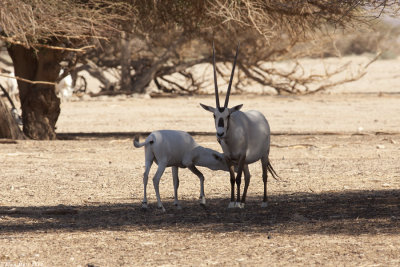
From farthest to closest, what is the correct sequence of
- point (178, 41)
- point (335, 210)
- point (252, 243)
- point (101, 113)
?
1. point (178, 41)
2. point (101, 113)
3. point (335, 210)
4. point (252, 243)

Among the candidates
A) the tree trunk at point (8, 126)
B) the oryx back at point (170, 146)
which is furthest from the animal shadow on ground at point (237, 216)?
the tree trunk at point (8, 126)

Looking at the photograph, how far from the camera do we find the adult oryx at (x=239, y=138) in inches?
362

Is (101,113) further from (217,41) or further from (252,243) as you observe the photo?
(252,243)

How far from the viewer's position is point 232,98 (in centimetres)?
3173

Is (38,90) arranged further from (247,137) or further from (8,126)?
(247,137)

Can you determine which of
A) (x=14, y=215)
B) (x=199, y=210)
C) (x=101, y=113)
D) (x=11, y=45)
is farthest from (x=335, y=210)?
(x=101, y=113)

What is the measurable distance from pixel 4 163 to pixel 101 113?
12256 mm

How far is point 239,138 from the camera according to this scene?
31.0 feet

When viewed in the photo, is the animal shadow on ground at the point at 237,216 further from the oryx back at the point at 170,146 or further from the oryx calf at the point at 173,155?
the oryx back at the point at 170,146

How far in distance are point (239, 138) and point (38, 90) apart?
31.9ft

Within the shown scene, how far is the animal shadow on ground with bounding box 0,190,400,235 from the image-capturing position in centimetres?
834

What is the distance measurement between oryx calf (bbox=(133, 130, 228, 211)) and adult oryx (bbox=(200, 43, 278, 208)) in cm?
28

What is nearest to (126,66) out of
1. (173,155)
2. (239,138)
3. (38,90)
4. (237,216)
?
(38,90)

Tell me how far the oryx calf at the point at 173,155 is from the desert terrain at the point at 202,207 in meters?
0.40
